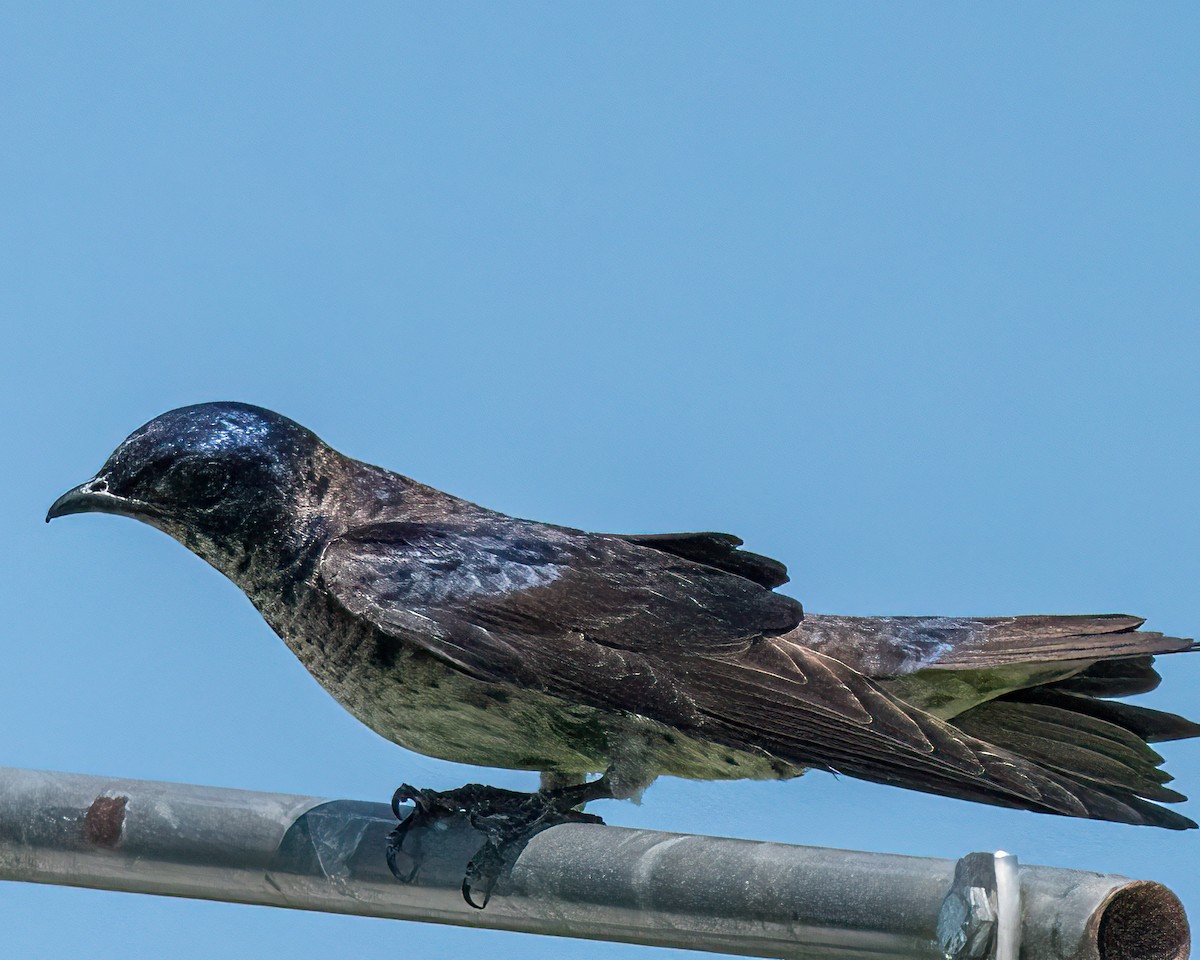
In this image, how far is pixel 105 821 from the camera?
400 cm

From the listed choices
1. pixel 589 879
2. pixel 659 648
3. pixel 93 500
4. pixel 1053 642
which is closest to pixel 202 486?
pixel 93 500

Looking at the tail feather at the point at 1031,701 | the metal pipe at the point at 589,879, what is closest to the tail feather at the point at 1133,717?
the tail feather at the point at 1031,701

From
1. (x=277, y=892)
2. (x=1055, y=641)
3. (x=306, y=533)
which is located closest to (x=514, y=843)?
(x=277, y=892)

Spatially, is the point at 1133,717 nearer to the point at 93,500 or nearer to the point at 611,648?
the point at 611,648

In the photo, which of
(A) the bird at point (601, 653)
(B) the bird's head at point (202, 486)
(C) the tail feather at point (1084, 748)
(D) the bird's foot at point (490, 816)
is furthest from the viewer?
(B) the bird's head at point (202, 486)

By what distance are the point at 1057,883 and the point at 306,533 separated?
2.53 meters

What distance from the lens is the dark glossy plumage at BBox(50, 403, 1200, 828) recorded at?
4.46 m

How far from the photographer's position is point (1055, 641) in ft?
15.8

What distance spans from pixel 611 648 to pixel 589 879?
1010 mm

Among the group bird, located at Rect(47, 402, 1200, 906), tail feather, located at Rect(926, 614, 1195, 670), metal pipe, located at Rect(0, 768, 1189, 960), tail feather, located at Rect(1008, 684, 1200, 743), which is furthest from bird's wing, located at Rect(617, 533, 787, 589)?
metal pipe, located at Rect(0, 768, 1189, 960)

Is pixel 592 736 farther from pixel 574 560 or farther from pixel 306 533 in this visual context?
pixel 306 533

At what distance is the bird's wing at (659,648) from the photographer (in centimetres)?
433

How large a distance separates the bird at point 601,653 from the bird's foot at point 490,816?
0.01m

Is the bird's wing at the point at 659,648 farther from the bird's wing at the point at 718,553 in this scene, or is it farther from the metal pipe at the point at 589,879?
the metal pipe at the point at 589,879
